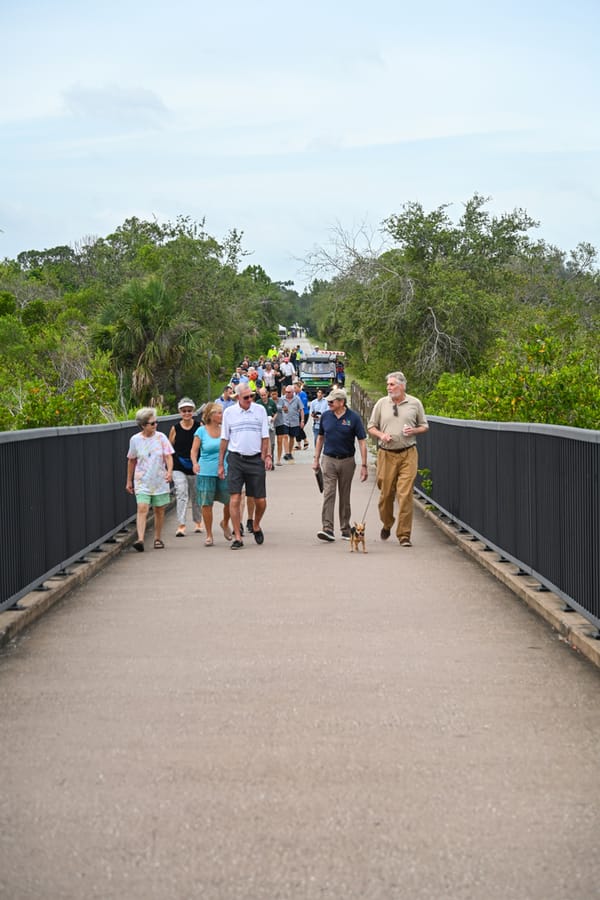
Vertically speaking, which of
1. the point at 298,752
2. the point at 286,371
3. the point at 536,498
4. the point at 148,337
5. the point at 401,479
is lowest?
the point at 298,752

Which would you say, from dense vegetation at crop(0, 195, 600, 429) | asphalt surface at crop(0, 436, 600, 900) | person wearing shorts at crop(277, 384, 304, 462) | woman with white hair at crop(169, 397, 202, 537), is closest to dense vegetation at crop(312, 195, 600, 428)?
dense vegetation at crop(0, 195, 600, 429)

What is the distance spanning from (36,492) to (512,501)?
445cm

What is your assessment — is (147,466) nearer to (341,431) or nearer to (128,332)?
(341,431)

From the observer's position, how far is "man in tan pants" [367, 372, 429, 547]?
16.0m

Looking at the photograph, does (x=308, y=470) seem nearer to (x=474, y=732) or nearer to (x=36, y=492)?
(x=36, y=492)

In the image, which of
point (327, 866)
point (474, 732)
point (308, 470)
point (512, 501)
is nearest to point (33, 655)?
point (474, 732)

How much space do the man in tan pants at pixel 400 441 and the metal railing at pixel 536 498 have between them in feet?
2.18

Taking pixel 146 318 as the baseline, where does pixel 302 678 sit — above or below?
below

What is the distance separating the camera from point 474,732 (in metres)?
6.53

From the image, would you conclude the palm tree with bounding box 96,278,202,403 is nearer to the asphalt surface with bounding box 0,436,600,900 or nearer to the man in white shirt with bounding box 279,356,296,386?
the man in white shirt with bounding box 279,356,296,386

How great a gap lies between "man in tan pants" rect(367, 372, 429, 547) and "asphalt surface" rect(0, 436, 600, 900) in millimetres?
4661

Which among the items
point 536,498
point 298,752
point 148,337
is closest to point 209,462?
point 536,498

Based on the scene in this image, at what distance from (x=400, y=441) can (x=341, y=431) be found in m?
0.78

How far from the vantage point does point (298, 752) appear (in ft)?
20.1
